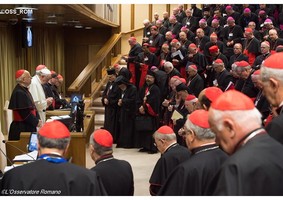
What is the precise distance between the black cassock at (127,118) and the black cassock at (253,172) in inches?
298

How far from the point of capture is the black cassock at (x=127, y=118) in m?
9.83

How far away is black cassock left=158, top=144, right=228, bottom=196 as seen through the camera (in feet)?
10.2

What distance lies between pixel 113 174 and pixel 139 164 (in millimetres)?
4343

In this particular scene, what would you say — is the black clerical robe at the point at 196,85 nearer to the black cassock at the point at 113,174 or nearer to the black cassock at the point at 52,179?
the black cassock at the point at 113,174

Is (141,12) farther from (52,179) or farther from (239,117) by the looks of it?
(239,117)

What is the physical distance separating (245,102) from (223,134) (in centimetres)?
21

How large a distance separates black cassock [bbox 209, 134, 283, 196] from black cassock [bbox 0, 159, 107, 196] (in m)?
1.10

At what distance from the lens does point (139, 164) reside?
8617 mm

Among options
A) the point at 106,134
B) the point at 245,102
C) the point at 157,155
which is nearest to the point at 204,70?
the point at 157,155

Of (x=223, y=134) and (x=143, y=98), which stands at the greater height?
(x=223, y=134)

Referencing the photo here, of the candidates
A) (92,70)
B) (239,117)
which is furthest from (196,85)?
(239,117)

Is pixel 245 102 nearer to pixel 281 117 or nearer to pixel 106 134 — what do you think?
pixel 281 117

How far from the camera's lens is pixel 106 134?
4309 millimetres

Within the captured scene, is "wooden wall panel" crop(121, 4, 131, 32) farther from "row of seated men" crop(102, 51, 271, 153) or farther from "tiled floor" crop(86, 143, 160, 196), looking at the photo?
"tiled floor" crop(86, 143, 160, 196)
